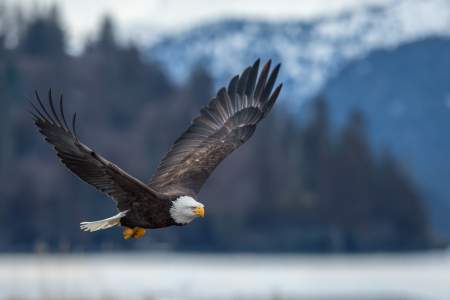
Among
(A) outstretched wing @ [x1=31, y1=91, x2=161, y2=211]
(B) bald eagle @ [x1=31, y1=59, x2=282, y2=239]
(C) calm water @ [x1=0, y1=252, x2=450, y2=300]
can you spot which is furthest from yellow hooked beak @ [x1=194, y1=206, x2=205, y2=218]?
(C) calm water @ [x1=0, y1=252, x2=450, y2=300]

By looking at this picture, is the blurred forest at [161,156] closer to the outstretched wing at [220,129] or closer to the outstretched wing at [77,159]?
the outstretched wing at [220,129]

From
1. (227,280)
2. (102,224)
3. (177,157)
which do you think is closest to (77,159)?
(102,224)

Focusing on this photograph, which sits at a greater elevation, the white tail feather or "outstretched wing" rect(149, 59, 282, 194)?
"outstretched wing" rect(149, 59, 282, 194)

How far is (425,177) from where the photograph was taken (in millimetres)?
108938

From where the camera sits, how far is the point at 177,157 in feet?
39.9

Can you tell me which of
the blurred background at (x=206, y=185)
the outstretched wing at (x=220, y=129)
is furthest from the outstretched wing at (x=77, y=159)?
the blurred background at (x=206, y=185)

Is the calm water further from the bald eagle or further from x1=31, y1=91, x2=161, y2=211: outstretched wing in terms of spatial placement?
x1=31, y1=91, x2=161, y2=211: outstretched wing

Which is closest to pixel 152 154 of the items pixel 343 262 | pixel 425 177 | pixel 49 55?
pixel 49 55

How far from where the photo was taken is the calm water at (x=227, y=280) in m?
23.7

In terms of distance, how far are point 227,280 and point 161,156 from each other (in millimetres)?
36921

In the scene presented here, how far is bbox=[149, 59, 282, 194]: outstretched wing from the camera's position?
1180 centimetres

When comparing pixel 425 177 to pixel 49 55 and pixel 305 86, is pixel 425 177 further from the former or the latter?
pixel 305 86

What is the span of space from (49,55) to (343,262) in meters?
34.0

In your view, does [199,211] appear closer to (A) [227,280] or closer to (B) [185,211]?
(B) [185,211]
